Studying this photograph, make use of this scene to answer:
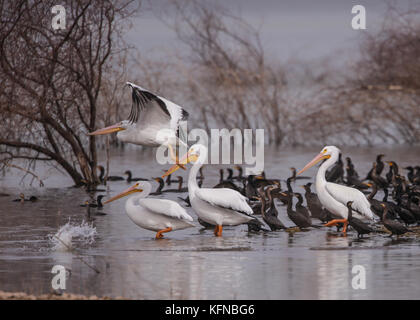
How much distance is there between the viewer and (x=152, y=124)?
13.4 meters

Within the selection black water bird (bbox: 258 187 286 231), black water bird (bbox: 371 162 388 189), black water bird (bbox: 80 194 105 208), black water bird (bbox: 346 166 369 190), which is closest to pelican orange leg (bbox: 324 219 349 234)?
black water bird (bbox: 258 187 286 231)

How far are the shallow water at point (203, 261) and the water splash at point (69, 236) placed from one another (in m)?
0.07

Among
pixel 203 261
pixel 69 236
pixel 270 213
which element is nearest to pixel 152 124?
pixel 270 213

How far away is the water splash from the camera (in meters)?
9.59

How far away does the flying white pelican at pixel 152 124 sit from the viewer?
13023mm

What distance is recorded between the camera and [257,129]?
31.9 m

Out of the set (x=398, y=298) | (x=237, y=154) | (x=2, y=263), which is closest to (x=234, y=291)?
(x=398, y=298)

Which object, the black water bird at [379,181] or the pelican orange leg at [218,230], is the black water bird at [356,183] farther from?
the pelican orange leg at [218,230]

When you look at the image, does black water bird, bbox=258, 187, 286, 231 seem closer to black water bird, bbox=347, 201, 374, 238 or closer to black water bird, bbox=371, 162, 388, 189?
black water bird, bbox=347, 201, 374, 238

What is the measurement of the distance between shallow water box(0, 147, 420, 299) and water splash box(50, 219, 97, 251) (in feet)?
0.22

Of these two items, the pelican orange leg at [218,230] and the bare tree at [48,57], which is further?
the bare tree at [48,57]

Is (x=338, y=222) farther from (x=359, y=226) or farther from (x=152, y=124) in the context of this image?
(x=152, y=124)

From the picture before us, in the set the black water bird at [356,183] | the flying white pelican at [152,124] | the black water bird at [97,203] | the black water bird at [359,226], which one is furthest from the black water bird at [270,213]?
the black water bird at [356,183]
